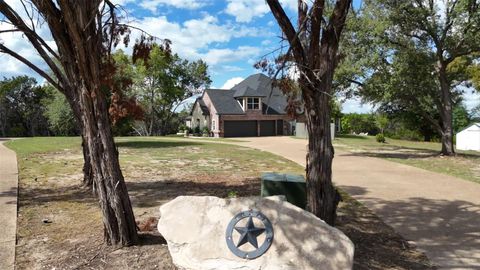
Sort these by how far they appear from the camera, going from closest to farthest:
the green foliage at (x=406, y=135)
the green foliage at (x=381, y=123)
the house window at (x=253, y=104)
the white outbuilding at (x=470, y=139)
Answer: the white outbuilding at (x=470, y=139) < the green foliage at (x=406, y=135) < the green foliage at (x=381, y=123) < the house window at (x=253, y=104)

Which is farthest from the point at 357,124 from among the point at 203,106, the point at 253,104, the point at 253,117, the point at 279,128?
the point at 203,106

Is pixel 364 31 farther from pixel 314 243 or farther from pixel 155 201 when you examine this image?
pixel 314 243

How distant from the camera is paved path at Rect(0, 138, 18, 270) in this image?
5.25 m

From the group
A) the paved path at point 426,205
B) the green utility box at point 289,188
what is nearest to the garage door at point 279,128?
the paved path at point 426,205

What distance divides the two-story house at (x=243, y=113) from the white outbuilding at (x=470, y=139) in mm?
18502

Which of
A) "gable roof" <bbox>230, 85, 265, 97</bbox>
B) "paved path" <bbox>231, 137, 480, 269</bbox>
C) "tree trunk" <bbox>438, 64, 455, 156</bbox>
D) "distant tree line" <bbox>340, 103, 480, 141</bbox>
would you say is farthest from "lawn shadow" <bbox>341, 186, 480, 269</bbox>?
"gable roof" <bbox>230, 85, 265, 97</bbox>

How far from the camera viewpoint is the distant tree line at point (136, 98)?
3903 cm

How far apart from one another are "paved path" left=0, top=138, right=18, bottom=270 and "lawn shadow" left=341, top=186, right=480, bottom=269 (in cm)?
557

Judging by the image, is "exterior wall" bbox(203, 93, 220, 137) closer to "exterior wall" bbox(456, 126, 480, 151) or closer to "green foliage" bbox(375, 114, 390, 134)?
"green foliage" bbox(375, 114, 390, 134)

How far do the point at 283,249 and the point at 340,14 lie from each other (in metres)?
2.93

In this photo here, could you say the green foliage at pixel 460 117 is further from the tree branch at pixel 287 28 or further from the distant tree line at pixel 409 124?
the tree branch at pixel 287 28

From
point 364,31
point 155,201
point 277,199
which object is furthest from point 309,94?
point 364,31

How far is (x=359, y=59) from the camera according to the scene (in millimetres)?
18156

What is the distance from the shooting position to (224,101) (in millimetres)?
44875
